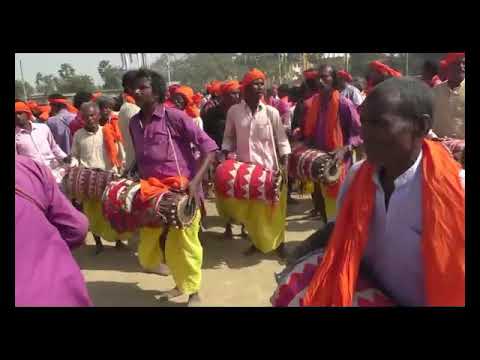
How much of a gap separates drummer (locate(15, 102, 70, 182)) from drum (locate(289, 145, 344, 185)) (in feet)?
9.68

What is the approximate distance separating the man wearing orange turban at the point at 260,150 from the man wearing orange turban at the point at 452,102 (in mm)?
1612

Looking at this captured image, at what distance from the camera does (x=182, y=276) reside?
4.06 meters

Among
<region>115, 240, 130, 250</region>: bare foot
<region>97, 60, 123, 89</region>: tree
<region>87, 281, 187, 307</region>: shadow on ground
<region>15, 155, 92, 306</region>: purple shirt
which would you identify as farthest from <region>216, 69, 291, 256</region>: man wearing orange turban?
<region>97, 60, 123, 89</region>: tree

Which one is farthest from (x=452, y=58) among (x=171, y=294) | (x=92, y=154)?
(x=92, y=154)

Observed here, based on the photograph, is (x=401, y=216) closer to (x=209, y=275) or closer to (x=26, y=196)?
(x=26, y=196)

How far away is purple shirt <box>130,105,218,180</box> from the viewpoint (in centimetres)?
390

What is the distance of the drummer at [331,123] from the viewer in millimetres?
5086

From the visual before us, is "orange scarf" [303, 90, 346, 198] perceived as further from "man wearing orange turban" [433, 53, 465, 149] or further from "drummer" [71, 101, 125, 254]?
"drummer" [71, 101, 125, 254]

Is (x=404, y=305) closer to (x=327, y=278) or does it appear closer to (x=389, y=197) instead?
(x=327, y=278)

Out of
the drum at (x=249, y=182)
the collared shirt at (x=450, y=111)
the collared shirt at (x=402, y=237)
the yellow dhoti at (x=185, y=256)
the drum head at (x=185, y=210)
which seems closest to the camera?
the collared shirt at (x=402, y=237)

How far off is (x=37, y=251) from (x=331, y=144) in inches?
159

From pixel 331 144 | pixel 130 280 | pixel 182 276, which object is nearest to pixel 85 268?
pixel 130 280

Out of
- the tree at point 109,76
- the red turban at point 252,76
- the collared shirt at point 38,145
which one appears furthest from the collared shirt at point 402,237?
the tree at point 109,76

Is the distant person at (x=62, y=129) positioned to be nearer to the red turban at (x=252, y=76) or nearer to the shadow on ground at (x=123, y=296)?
the shadow on ground at (x=123, y=296)
